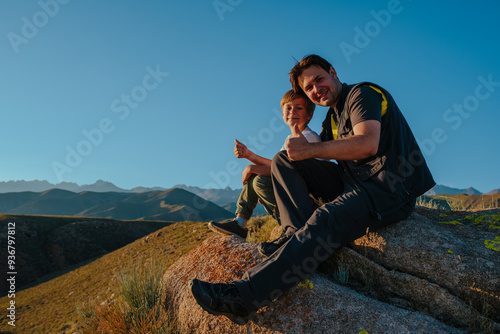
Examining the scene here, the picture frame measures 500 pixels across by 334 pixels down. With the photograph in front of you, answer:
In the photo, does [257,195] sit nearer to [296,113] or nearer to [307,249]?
[296,113]

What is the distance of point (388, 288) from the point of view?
3.25 meters

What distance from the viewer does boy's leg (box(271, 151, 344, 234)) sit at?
3229 millimetres

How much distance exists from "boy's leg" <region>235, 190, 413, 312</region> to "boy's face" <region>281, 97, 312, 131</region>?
1660mm

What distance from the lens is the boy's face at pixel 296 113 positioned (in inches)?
171

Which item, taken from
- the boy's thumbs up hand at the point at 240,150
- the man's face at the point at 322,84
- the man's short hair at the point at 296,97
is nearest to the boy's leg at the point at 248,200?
the boy's thumbs up hand at the point at 240,150

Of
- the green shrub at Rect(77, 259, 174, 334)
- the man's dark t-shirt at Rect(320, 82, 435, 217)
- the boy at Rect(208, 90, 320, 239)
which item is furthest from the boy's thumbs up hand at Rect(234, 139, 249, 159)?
the green shrub at Rect(77, 259, 174, 334)

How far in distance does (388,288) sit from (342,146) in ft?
5.89

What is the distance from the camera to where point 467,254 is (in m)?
3.10

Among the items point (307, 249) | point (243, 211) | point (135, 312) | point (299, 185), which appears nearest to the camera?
point (307, 249)

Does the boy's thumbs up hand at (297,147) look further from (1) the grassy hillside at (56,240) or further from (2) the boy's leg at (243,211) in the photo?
(1) the grassy hillside at (56,240)

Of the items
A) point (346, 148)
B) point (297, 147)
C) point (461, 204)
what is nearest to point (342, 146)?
point (346, 148)

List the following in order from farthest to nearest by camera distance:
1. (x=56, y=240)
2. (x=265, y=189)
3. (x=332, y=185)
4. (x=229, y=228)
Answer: (x=56, y=240) → (x=229, y=228) → (x=265, y=189) → (x=332, y=185)

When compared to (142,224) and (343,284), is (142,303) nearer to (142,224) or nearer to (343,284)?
(343,284)

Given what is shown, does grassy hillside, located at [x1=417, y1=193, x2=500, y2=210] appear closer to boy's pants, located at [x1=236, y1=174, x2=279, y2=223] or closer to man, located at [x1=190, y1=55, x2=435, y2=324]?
man, located at [x1=190, y1=55, x2=435, y2=324]
